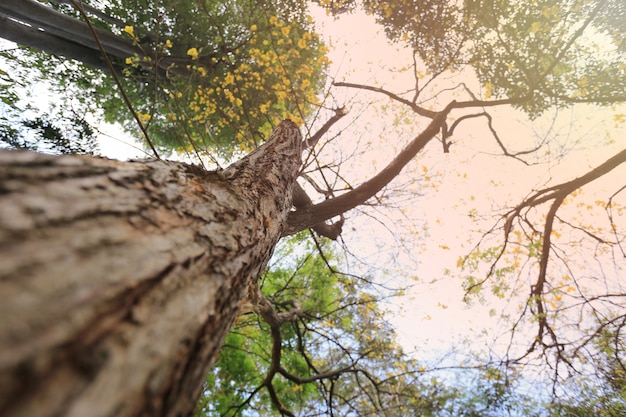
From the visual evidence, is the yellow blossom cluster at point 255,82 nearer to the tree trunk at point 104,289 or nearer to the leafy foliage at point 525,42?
the leafy foliage at point 525,42

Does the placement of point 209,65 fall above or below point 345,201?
above

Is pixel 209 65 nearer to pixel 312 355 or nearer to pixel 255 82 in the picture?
pixel 255 82

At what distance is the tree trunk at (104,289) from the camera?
0.39 meters

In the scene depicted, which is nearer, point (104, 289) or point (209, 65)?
point (104, 289)

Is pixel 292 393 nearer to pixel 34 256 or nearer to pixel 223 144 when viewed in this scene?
pixel 223 144

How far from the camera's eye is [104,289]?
51 centimetres

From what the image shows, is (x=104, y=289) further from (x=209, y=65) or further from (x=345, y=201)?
(x=209, y=65)

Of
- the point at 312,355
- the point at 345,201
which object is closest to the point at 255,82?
the point at 345,201

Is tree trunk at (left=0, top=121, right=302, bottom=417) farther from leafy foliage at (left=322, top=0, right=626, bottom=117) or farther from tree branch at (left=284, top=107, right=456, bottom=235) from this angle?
leafy foliage at (left=322, top=0, right=626, bottom=117)

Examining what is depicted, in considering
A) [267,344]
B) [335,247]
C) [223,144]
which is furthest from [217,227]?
[223,144]

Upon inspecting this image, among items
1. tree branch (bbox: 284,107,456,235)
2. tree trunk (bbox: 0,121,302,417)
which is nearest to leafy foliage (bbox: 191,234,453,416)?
tree branch (bbox: 284,107,456,235)

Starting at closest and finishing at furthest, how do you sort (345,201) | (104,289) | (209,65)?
(104,289)
(345,201)
(209,65)

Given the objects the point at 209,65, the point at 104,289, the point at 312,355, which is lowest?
the point at 104,289

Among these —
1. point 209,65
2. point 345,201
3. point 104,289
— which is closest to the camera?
point 104,289
